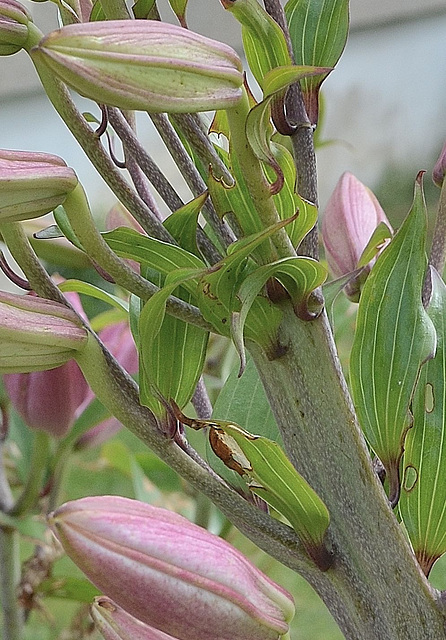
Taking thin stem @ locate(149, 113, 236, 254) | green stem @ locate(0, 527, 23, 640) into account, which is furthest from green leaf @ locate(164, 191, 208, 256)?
green stem @ locate(0, 527, 23, 640)

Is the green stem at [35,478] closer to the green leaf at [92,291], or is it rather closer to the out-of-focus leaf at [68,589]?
the out-of-focus leaf at [68,589]

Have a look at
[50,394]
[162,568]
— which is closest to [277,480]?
[162,568]

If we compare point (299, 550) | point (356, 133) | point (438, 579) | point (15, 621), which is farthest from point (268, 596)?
point (356, 133)

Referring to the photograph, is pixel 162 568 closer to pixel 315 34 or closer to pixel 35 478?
pixel 315 34

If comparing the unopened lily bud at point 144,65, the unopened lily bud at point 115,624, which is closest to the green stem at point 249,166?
the unopened lily bud at point 144,65

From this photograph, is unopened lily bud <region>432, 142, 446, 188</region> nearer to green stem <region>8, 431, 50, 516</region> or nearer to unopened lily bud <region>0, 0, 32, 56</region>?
unopened lily bud <region>0, 0, 32, 56</region>

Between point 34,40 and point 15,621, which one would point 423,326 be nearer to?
point 34,40
